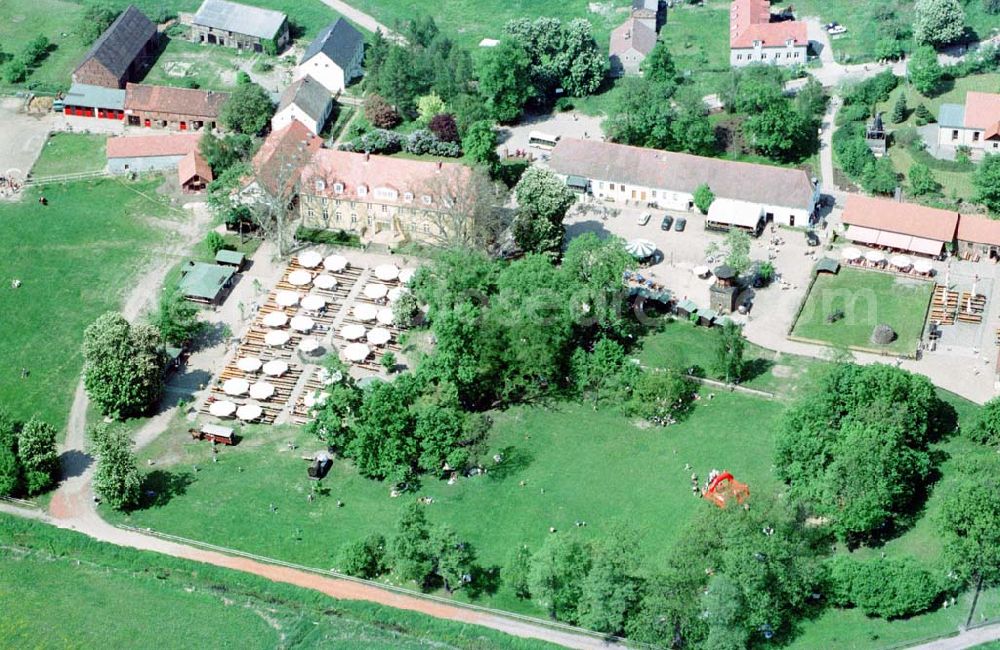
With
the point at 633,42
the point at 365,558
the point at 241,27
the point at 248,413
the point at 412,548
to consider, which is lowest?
the point at 365,558

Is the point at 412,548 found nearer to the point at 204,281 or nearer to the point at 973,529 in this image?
the point at 973,529

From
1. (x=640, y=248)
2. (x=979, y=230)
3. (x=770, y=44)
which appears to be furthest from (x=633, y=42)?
(x=979, y=230)

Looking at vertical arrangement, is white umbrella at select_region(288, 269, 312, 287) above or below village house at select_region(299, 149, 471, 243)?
below

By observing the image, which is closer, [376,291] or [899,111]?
[376,291]

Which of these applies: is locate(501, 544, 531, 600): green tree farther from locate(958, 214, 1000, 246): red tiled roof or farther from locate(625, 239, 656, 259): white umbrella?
locate(958, 214, 1000, 246): red tiled roof

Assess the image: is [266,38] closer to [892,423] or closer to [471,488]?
[471,488]

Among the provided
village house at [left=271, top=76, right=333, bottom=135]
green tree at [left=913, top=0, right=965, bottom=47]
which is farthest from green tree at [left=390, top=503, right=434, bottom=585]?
green tree at [left=913, top=0, right=965, bottom=47]

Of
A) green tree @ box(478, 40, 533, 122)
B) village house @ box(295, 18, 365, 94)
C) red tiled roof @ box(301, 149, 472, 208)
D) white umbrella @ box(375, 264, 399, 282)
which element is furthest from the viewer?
village house @ box(295, 18, 365, 94)

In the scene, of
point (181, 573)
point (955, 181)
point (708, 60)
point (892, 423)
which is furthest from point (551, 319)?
point (708, 60)
